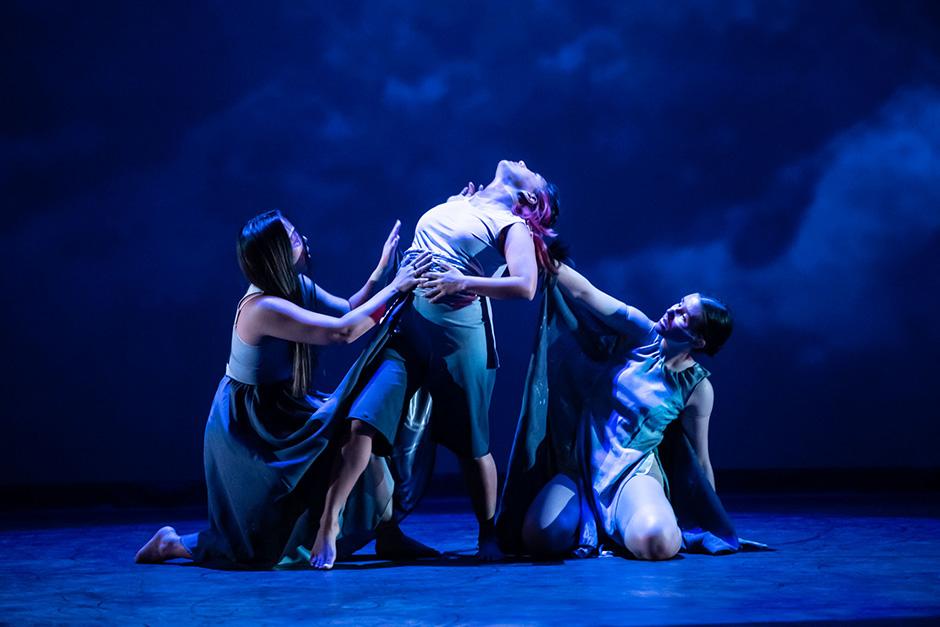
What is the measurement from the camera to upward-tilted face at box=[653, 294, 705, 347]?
11.2 feet

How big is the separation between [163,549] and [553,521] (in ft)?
4.06

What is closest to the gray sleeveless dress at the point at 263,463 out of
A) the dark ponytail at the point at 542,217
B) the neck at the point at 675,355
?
the dark ponytail at the point at 542,217

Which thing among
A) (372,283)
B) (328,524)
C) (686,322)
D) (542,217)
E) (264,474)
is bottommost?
(328,524)

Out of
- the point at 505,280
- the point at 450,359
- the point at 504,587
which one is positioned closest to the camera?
the point at 504,587

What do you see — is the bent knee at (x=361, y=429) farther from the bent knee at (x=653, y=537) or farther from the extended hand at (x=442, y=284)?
the bent knee at (x=653, y=537)

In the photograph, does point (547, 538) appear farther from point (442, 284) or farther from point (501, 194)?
point (501, 194)

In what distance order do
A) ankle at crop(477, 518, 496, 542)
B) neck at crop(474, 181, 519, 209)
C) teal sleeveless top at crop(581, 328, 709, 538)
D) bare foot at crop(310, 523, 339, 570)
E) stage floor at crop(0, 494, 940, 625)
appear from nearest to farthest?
1. stage floor at crop(0, 494, 940, 625)
2. bare foot at crop(310, 523, 339, 570)
3. ankle at crop(477, 518, 496, 542)
4. teal sleeveless top at crop(581, 328, 709, 538)
5. neck at crop(474, 181, 519, 209)

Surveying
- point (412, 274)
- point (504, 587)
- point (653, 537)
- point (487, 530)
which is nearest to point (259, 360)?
point (412, 274)

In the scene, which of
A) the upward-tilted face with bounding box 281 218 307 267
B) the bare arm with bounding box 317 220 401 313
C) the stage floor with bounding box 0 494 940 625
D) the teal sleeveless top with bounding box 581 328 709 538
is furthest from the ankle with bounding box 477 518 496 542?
the upward-tilted face with bounding box 281 218 307 267

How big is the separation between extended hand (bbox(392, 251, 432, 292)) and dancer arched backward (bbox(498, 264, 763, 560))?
0.54 meters

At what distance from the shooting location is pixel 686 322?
135 inches

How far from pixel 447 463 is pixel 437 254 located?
2373 mm

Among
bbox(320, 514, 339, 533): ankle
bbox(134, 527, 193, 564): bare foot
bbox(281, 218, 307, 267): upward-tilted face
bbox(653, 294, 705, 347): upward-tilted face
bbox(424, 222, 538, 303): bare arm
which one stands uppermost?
bbox(281, 218, 307, 267): upward-tilted face

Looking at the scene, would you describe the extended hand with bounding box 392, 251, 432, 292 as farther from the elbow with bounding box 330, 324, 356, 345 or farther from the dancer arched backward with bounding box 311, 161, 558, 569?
the elbow with bounding box 330, 324, 356, 345
